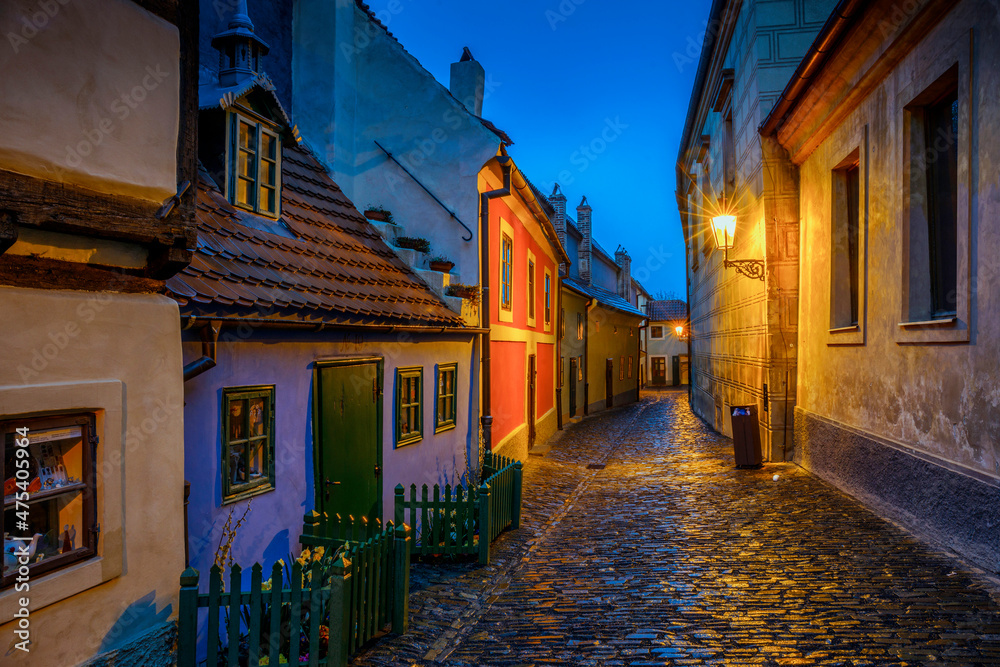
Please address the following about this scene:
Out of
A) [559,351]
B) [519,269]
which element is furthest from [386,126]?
[559,351]

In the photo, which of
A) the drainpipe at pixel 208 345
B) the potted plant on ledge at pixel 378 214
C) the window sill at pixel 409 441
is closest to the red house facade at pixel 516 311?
the potted plant on ledge at pixel 378 214

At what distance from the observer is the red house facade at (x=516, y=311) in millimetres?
11844

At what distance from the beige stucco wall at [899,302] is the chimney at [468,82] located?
6477mm

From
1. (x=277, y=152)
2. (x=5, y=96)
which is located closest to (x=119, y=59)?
(x=5, y=96)

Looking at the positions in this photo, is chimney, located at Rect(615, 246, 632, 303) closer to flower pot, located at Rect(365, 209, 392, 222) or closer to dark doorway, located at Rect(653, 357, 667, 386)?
dark doorway, located at Rect(653, 357, 667, 386)

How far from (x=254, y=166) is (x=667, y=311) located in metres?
46.9

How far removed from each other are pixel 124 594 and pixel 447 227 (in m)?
8.44

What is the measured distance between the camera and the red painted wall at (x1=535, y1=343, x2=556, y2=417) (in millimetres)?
18234

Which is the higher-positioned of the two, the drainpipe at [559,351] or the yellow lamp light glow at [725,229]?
the yellow lamp light glow at [725,229]

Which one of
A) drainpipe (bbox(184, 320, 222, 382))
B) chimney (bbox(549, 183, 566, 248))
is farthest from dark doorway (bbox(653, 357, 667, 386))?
drainpipe (bbox(184, 320, 222, 382))

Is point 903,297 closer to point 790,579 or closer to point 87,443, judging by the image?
point 790,579

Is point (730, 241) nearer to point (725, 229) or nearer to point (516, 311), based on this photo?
point (725, 229)

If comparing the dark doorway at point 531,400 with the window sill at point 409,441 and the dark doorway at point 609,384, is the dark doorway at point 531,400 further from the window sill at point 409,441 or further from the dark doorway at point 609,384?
the dark doorway at point 609,384

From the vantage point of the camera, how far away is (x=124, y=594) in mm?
3785
